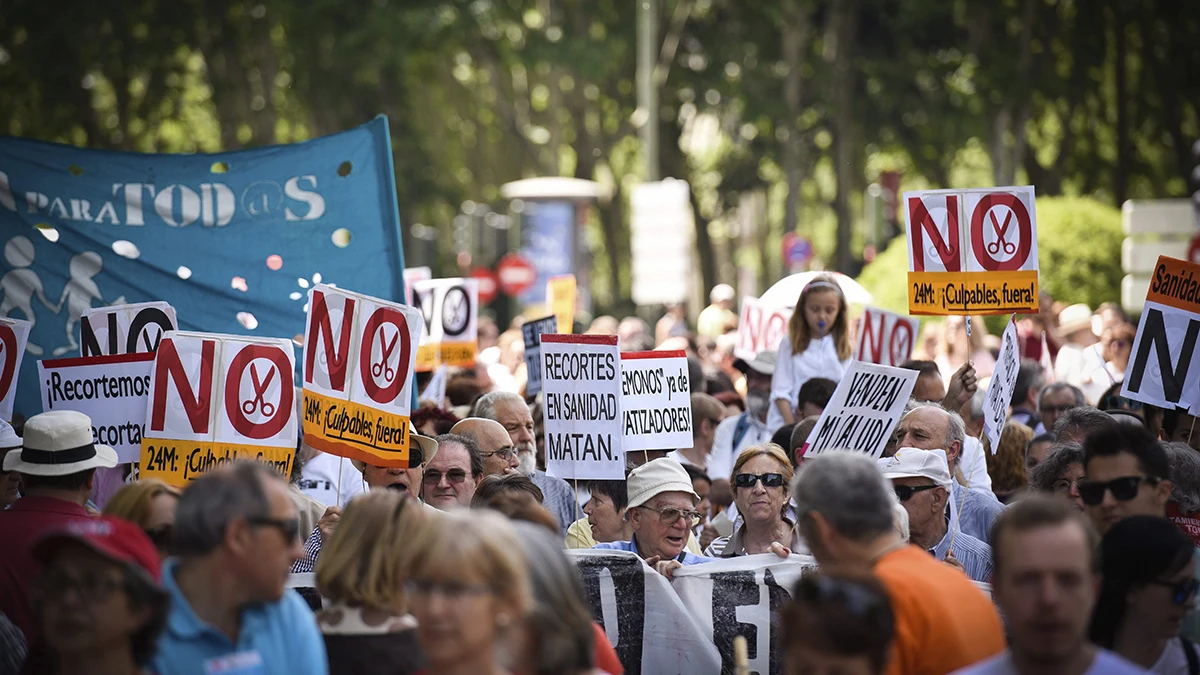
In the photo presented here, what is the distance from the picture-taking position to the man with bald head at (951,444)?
778 cm

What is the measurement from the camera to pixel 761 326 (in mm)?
14234

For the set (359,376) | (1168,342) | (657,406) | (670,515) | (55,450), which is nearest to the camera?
(55,450)

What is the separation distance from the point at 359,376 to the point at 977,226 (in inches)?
145

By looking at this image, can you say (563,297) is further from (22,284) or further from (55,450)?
(55,450)

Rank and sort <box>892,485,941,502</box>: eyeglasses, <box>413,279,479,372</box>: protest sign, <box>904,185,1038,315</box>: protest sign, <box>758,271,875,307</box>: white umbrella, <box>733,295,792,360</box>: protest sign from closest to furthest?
<box>892,485,941,502</box>: eyeglasses
<box>904,185,1038,315</box>: protest sign
<box>758,271,875,307</box>: white umbrella
<box>413,279,479,372</box>: protest sign
<box>733,295,792,360</box>: protest sign

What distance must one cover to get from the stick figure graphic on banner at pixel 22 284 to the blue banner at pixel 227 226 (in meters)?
0.37

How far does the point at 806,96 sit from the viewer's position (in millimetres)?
33125

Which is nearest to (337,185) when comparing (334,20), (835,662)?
(835,662)

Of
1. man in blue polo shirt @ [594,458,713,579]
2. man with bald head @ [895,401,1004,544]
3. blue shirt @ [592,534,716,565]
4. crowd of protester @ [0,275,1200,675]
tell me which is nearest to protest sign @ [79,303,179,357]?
crowd of protester @ [0,275,1200,675]

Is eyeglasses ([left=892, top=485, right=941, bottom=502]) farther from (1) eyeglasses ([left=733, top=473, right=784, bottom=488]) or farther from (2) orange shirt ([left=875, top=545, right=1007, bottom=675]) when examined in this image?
(2) orange shirt ([left=875, top=545, right=1007, bottom=675])

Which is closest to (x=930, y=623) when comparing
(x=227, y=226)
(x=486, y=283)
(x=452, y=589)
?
(x=452, y=589)

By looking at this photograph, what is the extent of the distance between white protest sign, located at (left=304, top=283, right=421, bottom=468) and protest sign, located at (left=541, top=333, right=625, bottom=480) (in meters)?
0.89

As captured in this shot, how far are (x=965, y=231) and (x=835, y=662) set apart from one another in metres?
5.67

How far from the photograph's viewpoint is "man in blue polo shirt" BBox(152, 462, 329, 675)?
4.43 m
